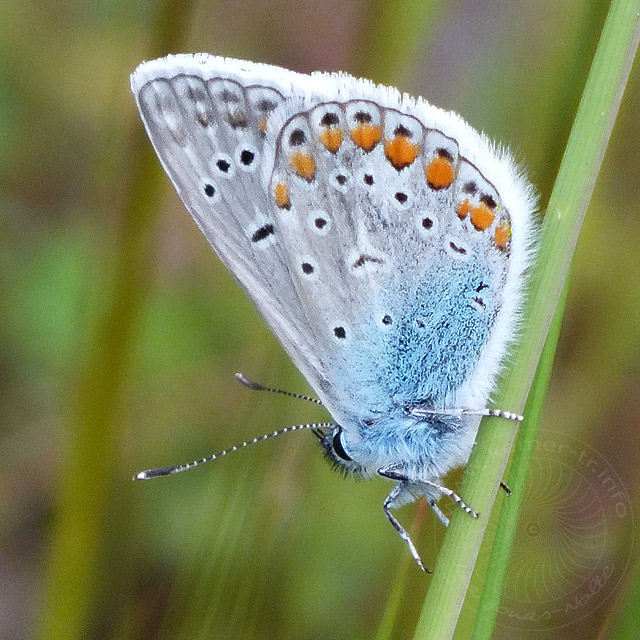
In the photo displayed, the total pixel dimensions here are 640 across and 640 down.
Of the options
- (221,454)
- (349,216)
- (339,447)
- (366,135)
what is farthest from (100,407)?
(366,135)

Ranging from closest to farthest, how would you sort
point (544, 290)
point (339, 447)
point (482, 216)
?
point (544, 290)
point (482, 216)
point (339, 447)

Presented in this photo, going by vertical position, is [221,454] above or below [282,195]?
below

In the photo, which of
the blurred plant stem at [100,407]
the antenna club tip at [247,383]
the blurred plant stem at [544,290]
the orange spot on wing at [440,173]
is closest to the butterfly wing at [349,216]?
the orange spot on wing at [440,173]

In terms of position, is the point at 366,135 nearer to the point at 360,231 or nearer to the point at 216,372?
the point at 360,231

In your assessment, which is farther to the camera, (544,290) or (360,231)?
(360,231)

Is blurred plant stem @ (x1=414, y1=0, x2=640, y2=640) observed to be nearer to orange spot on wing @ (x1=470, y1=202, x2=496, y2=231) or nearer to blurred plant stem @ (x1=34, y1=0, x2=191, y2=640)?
orange spot on wing @ (x1=470, y1=202, x2=496, y2=231)

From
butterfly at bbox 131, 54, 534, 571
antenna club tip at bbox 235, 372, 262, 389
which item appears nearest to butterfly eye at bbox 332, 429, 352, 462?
butterfly at bbox 131, 54, 534, 571

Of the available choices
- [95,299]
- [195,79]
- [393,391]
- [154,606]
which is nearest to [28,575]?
[154,606]

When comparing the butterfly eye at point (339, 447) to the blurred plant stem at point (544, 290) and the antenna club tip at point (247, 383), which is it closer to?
the antenna club tip at point (247, 383)
